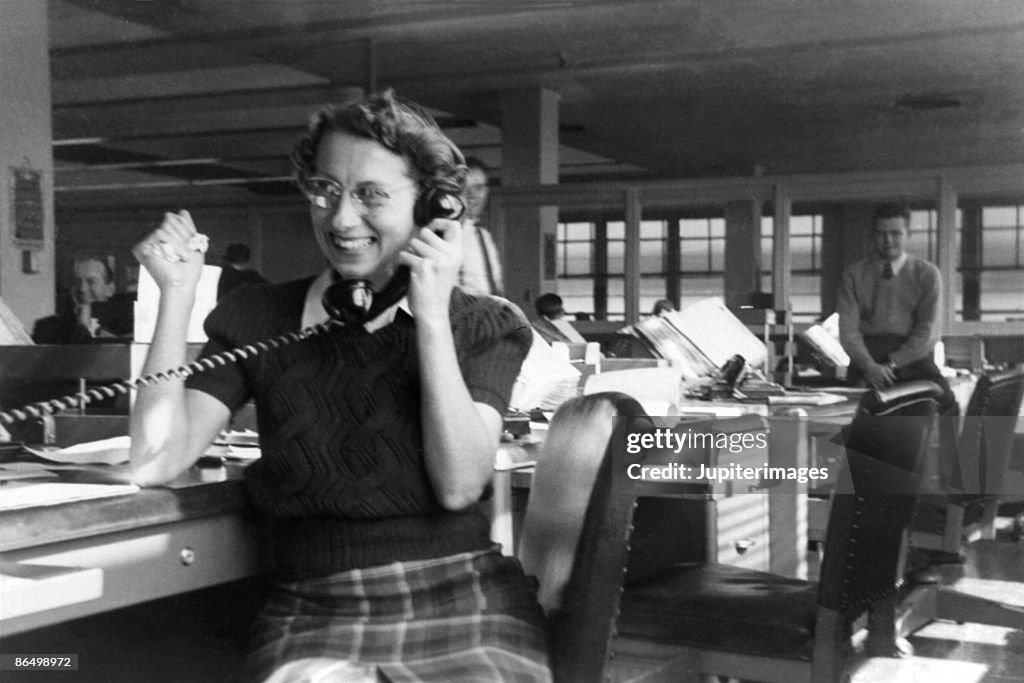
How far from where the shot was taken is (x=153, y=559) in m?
1.07

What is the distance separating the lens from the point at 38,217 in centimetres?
577

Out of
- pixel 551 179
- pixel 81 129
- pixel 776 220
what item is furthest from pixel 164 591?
pixel 81 129

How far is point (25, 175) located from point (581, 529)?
16.6 feet

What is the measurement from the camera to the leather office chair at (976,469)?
257 centimetres

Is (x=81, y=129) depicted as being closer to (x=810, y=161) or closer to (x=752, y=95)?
(x=752, y=95)

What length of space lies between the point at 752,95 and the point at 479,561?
898 cm

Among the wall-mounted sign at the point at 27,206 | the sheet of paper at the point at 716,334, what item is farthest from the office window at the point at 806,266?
the sheet of paper at the point at 716,334

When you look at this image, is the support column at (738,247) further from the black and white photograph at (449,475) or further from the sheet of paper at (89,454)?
the sheet of paper at (89,454)

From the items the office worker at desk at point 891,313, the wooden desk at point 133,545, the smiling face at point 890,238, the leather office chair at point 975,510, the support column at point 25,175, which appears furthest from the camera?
the support column at point 25,175

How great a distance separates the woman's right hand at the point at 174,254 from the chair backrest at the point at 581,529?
1.37 ft

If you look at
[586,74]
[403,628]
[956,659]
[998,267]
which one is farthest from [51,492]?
[998,267]

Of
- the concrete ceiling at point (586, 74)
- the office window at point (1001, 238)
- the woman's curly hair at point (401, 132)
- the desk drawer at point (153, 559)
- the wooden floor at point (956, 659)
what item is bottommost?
the wooden floor at point (956, 659)

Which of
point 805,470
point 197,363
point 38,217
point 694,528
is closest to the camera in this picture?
point 197,363

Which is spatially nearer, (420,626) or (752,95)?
(420,626)
